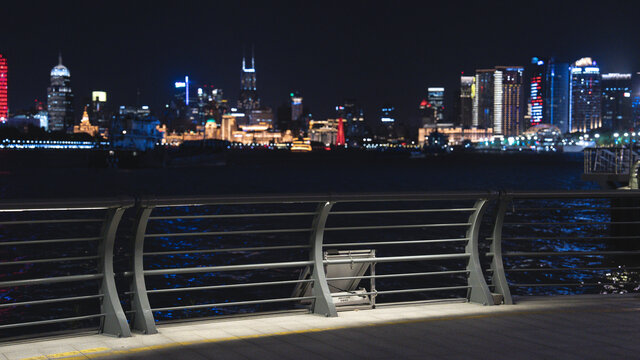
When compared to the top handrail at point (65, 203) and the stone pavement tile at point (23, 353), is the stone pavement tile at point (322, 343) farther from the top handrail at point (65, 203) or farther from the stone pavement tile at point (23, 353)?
the stone pavement tile at point (23, 353)

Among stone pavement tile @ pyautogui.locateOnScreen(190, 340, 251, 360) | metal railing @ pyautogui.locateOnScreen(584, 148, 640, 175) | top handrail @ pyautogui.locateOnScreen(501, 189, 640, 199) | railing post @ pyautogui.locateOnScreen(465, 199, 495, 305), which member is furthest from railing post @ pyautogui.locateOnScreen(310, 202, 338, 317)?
metal railing @ pyautogui.locateOnScreen(584, 148, 640, 175)

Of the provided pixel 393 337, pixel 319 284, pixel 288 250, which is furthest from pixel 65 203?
pixel 288 250

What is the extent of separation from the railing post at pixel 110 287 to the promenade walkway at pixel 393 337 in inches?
5.3

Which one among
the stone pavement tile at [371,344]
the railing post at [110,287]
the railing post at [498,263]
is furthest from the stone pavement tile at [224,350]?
the railing post at [498,263]

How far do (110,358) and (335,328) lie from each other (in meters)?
2.22

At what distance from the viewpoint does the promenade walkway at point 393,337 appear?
6359 mm

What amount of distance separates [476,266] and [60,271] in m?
19.9

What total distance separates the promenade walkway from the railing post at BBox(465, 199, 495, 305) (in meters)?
0.19

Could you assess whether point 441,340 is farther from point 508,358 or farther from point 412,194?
point 412,194

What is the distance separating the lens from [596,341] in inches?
270

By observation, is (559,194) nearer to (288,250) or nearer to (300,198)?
(300,198)

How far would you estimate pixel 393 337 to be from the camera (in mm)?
6992

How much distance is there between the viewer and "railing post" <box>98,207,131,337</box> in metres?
6.80

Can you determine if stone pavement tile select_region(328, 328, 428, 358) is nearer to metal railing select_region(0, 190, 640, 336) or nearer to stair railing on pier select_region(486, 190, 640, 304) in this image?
metal railing select_region(0, 190, 640, 336)
